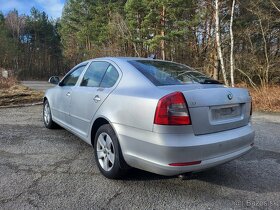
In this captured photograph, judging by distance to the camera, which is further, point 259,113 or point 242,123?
point 259,113

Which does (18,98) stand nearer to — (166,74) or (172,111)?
(166,74)

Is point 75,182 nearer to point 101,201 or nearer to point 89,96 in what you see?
point 101,201

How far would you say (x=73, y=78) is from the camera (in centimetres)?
530

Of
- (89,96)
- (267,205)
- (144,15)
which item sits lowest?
(267,205)

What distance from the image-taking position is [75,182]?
369 centimetres

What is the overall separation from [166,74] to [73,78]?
2.06 meters

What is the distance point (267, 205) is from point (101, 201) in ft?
5.72

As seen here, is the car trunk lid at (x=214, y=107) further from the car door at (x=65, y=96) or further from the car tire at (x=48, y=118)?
the car tire at (x=48, y=118)

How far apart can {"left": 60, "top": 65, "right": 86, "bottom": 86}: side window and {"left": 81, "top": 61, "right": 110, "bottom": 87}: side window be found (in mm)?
330

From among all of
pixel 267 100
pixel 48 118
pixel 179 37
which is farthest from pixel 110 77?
pixel 179 37

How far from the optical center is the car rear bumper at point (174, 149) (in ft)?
9.98

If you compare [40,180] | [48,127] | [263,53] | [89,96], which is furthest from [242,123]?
[263,53]

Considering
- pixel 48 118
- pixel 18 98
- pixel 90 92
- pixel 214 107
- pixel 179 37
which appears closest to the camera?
pixel 214 107

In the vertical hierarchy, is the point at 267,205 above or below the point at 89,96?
below
